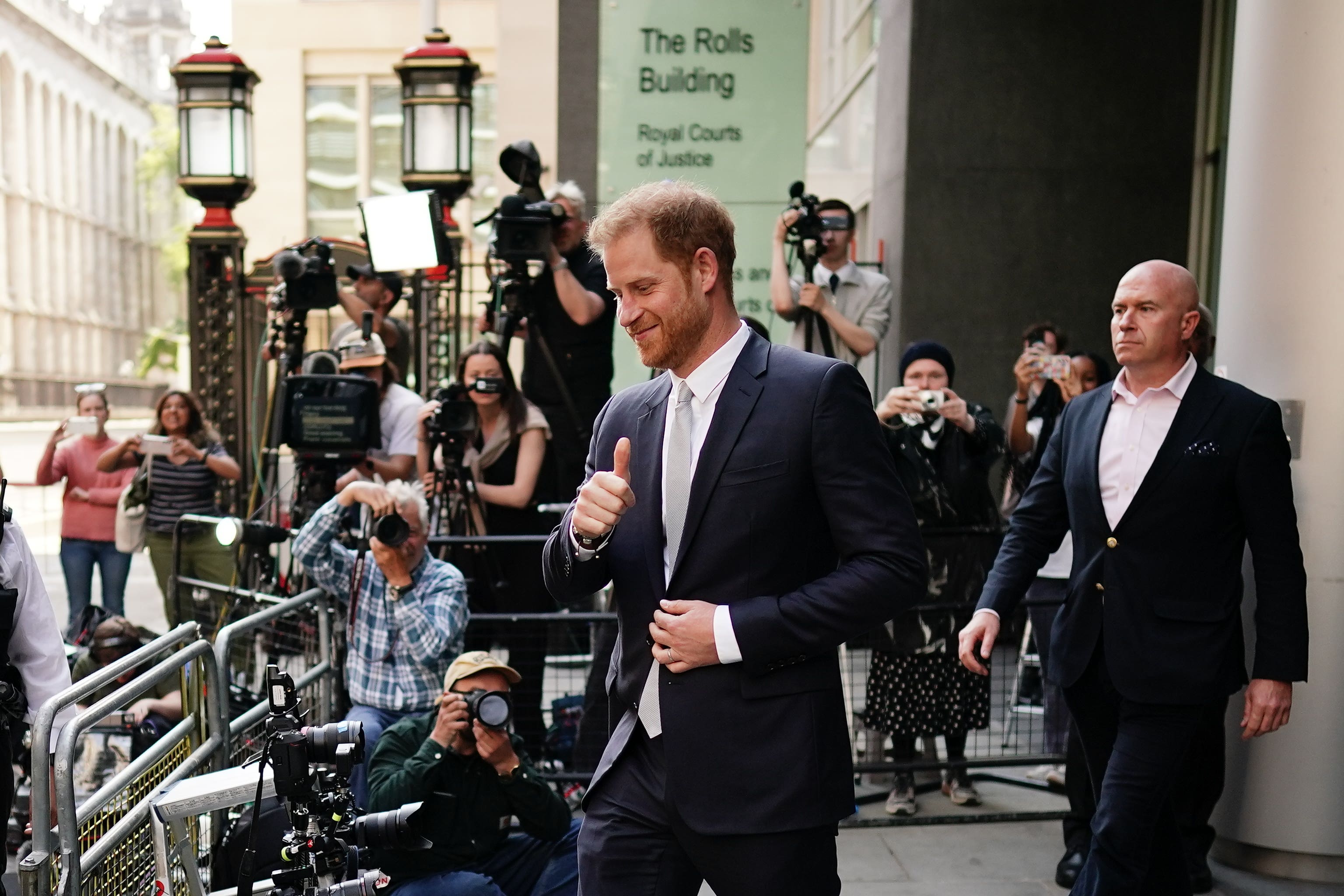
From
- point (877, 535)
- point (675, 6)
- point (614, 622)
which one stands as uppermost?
point (675, 6)

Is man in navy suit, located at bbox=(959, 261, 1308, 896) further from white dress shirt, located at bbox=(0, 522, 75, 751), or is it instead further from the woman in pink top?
the woman in pink top

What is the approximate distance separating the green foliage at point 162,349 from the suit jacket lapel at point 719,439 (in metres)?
55.1

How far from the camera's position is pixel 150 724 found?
5.38 meters

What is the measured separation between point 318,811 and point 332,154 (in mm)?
34103

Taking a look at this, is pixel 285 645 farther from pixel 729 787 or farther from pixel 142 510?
pixel 729 787

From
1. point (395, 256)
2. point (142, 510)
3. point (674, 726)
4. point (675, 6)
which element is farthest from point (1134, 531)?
point (142, 510)

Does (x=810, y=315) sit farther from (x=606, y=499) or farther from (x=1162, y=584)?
(x=606, y=499)

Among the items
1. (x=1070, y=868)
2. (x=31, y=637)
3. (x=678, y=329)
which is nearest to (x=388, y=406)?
(x=31, y=637)

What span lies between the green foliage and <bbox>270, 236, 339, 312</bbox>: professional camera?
165 feet

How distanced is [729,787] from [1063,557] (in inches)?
153

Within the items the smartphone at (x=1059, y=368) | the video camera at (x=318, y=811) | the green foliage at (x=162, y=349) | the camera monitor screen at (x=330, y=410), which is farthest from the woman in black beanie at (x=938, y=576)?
the green foliage at (x=162, y=349)

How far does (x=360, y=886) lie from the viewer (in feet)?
9.50

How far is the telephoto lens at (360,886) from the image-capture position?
112 inches

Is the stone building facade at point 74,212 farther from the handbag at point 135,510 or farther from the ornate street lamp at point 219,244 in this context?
the handbag at point 135,510
